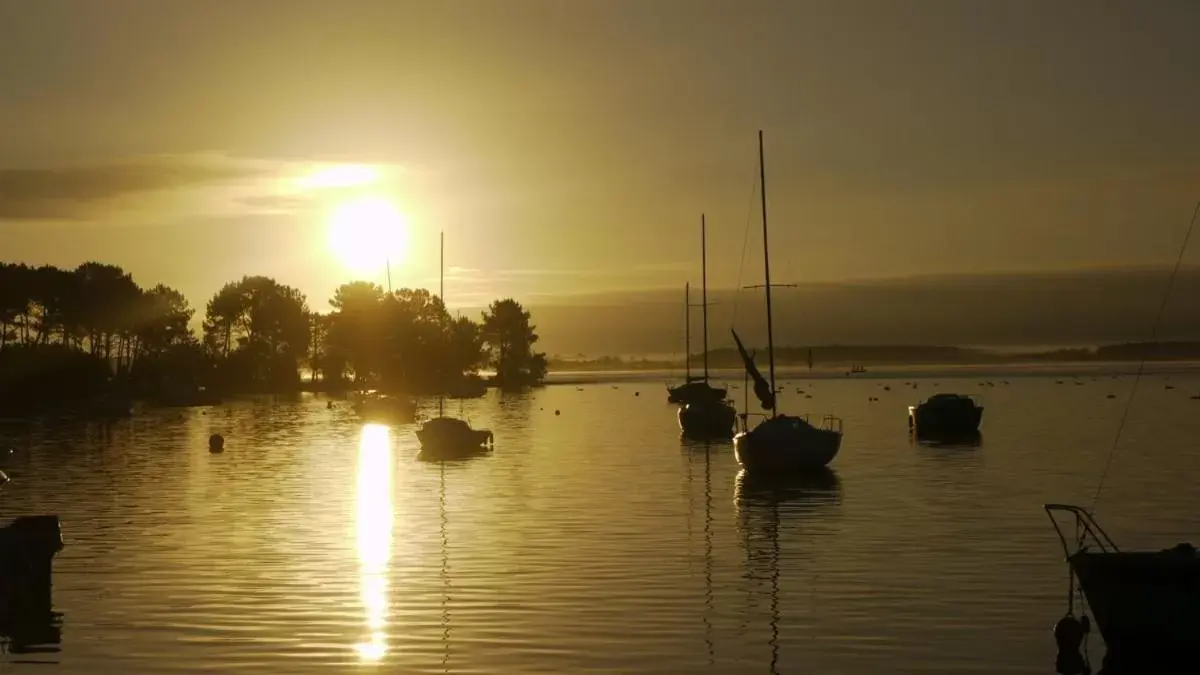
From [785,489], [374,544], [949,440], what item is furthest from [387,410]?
[374,544]

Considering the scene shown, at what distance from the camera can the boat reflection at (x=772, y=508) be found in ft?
114

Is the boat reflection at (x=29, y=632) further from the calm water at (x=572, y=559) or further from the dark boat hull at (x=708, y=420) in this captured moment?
the dark boat hull at (x=708, y=420)

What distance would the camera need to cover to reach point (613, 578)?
3581 centimetres

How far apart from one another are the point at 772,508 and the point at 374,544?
720 inches

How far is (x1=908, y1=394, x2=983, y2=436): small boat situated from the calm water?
1984 cm

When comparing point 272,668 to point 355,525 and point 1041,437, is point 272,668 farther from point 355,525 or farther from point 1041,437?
point 1041,437

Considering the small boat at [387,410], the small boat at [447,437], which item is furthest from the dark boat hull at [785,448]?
the small boat at [387,410]

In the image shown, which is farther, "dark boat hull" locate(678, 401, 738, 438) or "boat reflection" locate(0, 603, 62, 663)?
"dark boat hull" locate(678, 401, 738, 438)

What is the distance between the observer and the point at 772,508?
54.3 metres

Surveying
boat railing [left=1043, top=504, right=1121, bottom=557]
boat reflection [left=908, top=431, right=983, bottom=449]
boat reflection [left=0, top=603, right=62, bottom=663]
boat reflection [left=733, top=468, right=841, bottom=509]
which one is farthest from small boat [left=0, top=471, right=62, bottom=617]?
boat reflection [left=908, top=431, right=983, bottom=449]

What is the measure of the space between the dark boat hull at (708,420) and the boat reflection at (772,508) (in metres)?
32.1

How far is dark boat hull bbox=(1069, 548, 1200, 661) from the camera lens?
25859 mm

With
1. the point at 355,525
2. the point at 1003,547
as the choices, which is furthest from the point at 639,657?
the point at 355,525

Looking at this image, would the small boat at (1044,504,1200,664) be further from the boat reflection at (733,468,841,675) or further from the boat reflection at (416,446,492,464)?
the boat reflection at (416,446,492,464)
